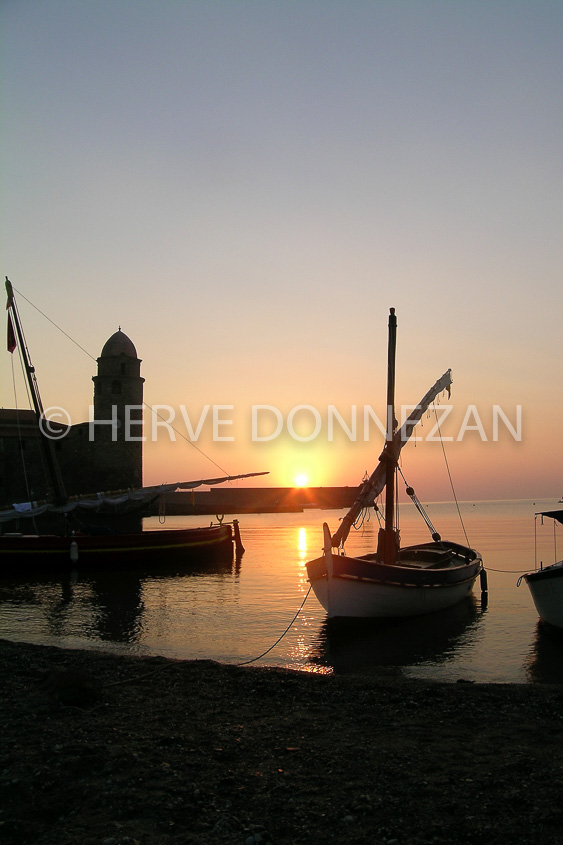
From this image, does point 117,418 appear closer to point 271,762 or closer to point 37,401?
point 37,401

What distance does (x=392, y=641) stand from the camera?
54.9 feet

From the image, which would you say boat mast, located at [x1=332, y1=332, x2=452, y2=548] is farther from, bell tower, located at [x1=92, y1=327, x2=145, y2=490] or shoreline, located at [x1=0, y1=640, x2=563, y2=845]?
bell tower, located at [x1=92, y1=327, x2=145, y2=490]

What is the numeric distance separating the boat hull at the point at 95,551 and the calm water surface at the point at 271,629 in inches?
68.4

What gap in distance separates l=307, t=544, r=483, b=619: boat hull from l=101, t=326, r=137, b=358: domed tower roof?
183 feet

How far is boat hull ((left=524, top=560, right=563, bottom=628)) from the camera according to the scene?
16906mm

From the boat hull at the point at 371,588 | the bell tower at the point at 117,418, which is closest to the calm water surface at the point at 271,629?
the boat hull at the point at 371,588

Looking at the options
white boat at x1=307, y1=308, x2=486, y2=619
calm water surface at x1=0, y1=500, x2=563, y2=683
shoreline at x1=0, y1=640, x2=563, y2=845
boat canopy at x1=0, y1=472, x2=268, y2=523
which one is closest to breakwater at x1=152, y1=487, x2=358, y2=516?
boat canopy at x1=0, y1=472, x2=268, y2=523

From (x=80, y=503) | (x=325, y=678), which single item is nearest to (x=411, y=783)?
(x=325, y=678)

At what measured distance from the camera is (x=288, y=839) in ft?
17.3

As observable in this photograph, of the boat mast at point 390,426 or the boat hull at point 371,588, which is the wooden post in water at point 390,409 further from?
the boat hull at point 371,588

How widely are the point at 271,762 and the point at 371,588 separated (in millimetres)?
11382

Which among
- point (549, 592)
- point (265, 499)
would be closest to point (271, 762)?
point (549, 592)

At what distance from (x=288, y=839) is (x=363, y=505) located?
1532 centimetres

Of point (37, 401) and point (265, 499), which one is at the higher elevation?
point (37, 401)
